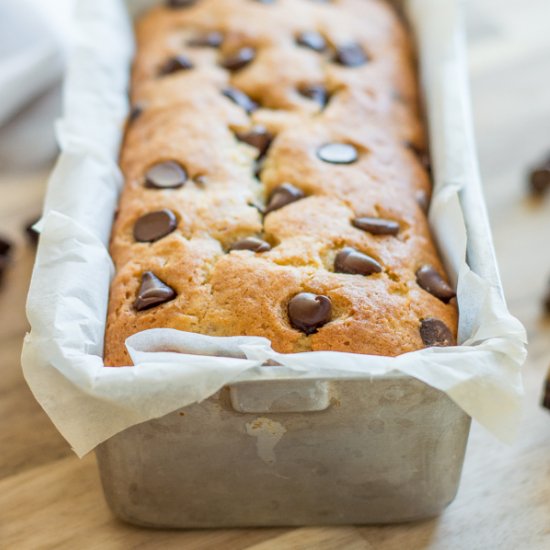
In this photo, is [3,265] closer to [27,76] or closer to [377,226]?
[27,76]

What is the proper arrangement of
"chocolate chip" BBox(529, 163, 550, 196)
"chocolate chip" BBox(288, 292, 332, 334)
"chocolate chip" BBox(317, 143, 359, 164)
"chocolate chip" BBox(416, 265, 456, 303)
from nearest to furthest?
"chocolate chip" BBox(288, 292, 332, 334) → "chocolate chip" BBox(416, 265, 456, 303) → "chocolate chip" BBox(317, 143, 359, 164) → "chocolate chip" BBox(529, 163, 550, 196)

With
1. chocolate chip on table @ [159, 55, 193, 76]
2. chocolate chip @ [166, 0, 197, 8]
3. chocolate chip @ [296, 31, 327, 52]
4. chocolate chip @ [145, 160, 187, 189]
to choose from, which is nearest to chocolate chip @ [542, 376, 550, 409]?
chocolate chip @ [145, 160, 187, 189]

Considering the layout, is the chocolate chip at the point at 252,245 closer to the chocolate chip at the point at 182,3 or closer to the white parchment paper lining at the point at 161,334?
the white parchment paper lining at the point at 161,334

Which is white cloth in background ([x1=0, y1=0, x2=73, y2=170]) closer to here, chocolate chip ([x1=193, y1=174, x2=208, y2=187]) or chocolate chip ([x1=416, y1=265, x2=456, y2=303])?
chocolate chip ([x1=193, y1=174, x2=208, y2=187])

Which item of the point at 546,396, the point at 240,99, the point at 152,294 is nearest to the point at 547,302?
the point at 546,396

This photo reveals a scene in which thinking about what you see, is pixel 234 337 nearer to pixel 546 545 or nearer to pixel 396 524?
pixel 396 524

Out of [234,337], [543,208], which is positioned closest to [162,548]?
[234,337]

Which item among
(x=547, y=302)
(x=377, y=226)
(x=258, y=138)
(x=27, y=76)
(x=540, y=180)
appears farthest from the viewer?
(x=27, y=76)
